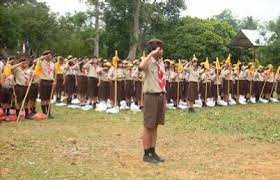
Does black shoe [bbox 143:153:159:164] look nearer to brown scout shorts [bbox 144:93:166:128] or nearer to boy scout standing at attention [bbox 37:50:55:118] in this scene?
brown scout shorts [bbox 144:93:166:128]

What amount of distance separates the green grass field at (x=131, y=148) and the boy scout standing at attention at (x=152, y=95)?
37 centimetres

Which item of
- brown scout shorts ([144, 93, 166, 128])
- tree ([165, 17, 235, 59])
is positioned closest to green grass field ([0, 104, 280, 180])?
brown scout shorts ([144, 93, 166, 128])

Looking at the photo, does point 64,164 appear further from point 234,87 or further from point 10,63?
point 234,87

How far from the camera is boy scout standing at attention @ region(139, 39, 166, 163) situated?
34.0 feet

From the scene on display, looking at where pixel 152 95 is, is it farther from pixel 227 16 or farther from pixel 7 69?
pixel 227 16

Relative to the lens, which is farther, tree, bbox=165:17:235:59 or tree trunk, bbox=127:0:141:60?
tree trunk, bbox=127:0:141:60

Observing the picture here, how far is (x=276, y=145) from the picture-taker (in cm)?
1291

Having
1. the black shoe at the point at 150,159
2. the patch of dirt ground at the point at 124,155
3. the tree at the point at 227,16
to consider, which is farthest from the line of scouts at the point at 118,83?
the tree at the point at 227,16

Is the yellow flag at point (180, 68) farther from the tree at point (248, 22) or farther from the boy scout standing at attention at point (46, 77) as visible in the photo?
the tree at point (248, 22)

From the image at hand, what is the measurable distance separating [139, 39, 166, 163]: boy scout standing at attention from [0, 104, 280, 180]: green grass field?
14.6 inches

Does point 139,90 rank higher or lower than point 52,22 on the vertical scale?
lower

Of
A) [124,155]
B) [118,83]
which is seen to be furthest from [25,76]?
[124,155]

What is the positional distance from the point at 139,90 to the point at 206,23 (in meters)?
26.5

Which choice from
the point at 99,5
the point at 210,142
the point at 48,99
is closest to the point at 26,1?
the point at 99,5
